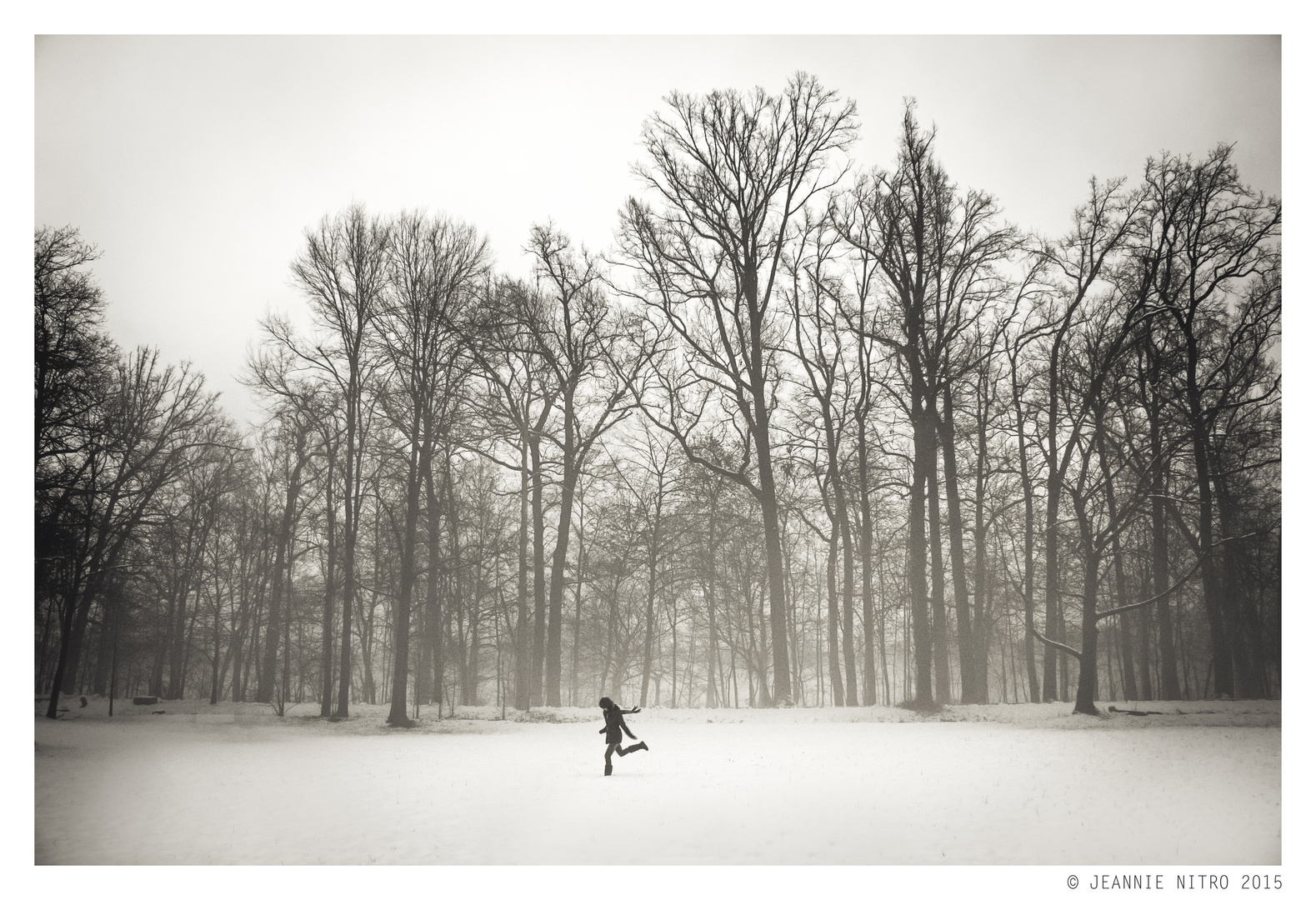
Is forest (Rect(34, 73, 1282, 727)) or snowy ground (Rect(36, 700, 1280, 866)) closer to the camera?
snowy ground (Rect(36, 700, 1280, 866))

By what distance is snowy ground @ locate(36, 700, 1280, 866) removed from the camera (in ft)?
21.1

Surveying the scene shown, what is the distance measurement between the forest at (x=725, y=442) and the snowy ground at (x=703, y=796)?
2077mm

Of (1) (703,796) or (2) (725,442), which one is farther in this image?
(2) (725,442)

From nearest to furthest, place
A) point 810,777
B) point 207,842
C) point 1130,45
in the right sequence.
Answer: point 207,842, point 810,777, point 1130,45

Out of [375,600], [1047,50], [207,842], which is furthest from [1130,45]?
[375,600]

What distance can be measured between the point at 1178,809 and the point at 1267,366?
6.81m

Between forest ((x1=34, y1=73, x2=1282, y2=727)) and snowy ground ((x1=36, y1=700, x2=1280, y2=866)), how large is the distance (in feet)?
6.81

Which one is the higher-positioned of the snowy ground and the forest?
the forest

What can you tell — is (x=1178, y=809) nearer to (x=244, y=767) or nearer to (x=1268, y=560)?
(x=1268, y=560)

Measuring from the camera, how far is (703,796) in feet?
23.6

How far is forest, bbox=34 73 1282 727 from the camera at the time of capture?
36.2 ft

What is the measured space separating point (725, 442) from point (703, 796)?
32.4 feet

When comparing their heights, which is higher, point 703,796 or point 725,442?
point 725,442

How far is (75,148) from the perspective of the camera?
986 centimetres
